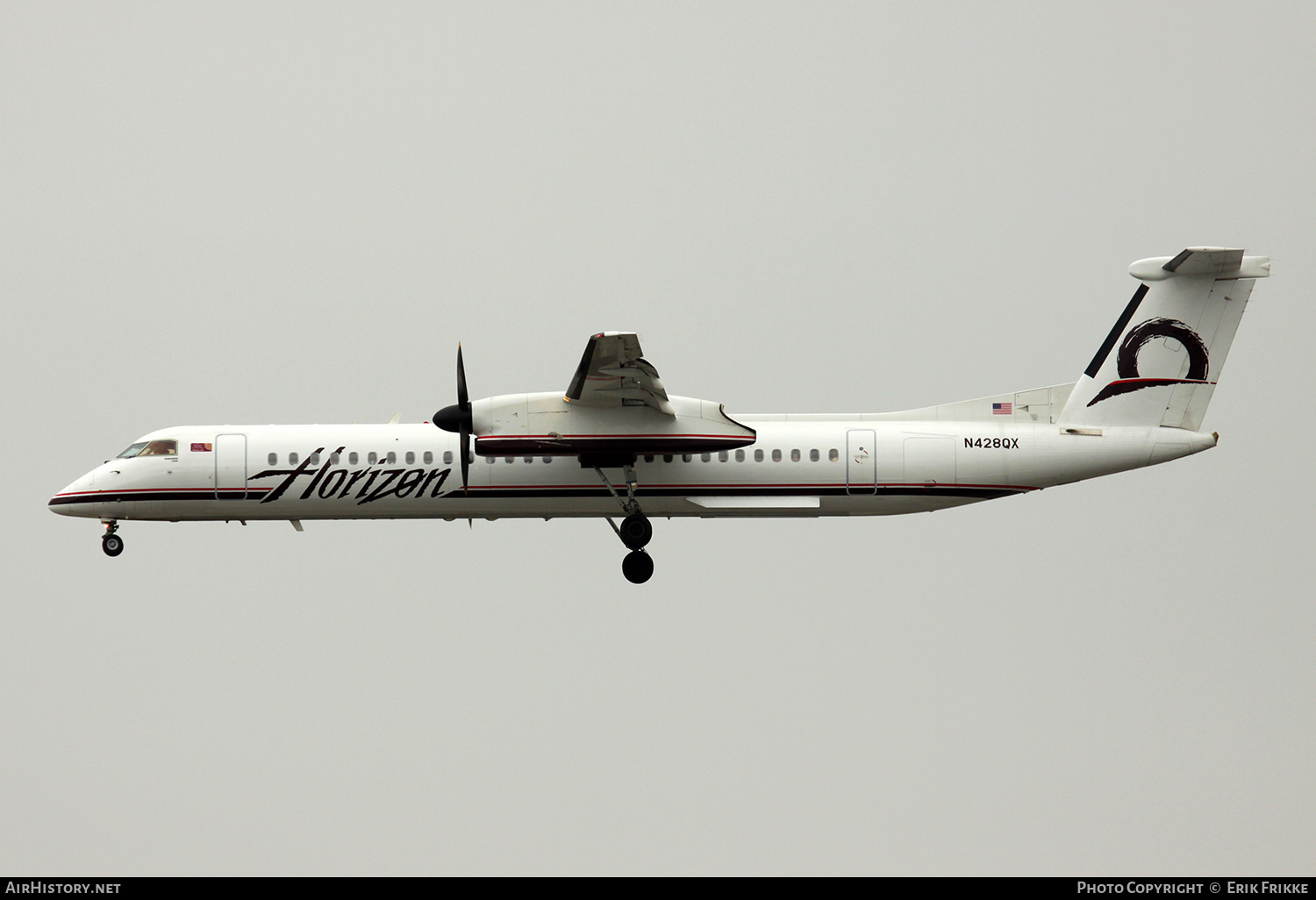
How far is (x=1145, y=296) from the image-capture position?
21.2 meters

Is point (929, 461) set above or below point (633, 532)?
above

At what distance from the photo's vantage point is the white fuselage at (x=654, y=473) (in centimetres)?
Answer: 2102

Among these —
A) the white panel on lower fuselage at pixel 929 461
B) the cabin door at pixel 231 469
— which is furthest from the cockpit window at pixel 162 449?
the white panel on lower fuselage at pixel 929 461

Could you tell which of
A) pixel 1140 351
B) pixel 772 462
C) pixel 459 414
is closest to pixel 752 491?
pixel 772 462

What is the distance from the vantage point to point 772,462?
69.2 feet

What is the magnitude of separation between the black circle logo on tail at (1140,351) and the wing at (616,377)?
7.03 metres

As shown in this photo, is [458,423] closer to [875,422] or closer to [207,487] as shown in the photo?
[207,487]

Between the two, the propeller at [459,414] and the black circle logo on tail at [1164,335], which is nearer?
the propeller at [459,414]

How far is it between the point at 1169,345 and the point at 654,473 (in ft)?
27.1

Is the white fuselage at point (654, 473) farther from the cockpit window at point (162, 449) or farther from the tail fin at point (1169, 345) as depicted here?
the tail fin at point (1169, 345)

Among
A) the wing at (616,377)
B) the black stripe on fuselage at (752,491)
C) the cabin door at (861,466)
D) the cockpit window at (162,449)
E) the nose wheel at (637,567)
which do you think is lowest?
the nose wheel at (637,567)

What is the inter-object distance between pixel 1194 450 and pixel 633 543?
883cm

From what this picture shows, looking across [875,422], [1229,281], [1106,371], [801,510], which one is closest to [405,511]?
[801,510]

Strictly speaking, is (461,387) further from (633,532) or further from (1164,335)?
(1164,335)
